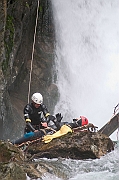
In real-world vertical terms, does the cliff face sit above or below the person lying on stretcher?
above

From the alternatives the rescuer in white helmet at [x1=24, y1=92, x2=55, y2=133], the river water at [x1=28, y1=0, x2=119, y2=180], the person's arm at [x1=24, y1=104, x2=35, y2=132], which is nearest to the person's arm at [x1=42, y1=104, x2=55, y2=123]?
the rescuer in white helmet at [x1=24, y1=92, x2=55, y2=133]

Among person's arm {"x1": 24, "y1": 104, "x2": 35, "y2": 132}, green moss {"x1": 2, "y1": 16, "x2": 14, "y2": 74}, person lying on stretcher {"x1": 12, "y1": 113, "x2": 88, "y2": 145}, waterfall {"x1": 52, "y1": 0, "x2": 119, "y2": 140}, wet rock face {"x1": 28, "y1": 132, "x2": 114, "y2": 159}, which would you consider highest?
waterfall {"x1": 52, "y1": 0, "x2": 119, "y2": 140}

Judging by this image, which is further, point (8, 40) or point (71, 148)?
point (8, 40)

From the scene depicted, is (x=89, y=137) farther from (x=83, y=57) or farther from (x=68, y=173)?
(x=83, y=57)

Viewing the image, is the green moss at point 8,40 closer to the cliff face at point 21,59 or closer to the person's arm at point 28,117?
the cliff face at point 21,59

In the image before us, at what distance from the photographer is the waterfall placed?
19750 millimetres

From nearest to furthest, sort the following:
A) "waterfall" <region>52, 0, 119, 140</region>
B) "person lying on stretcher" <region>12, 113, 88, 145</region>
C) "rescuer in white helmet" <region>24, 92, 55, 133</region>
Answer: "person lying on stretcher" <region>12, 113, 88, 145</region> < "rescuer in white helmet" <region>24, 92, 55, 133</region> < "waterfall" <region>52, 0, 119, 140</region>

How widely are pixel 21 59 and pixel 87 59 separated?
6.92m

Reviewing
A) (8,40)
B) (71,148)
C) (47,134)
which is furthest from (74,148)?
(8,40)

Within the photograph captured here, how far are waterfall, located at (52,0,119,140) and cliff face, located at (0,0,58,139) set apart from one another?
1.37 m

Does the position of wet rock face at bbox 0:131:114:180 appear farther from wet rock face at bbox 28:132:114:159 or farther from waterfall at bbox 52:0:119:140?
waterfall at bbox 52:0:119:140

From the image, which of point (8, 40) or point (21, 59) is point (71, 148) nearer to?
point (8, 40)

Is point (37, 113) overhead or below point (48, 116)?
overhead

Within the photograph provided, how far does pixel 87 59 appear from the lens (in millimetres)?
21406
